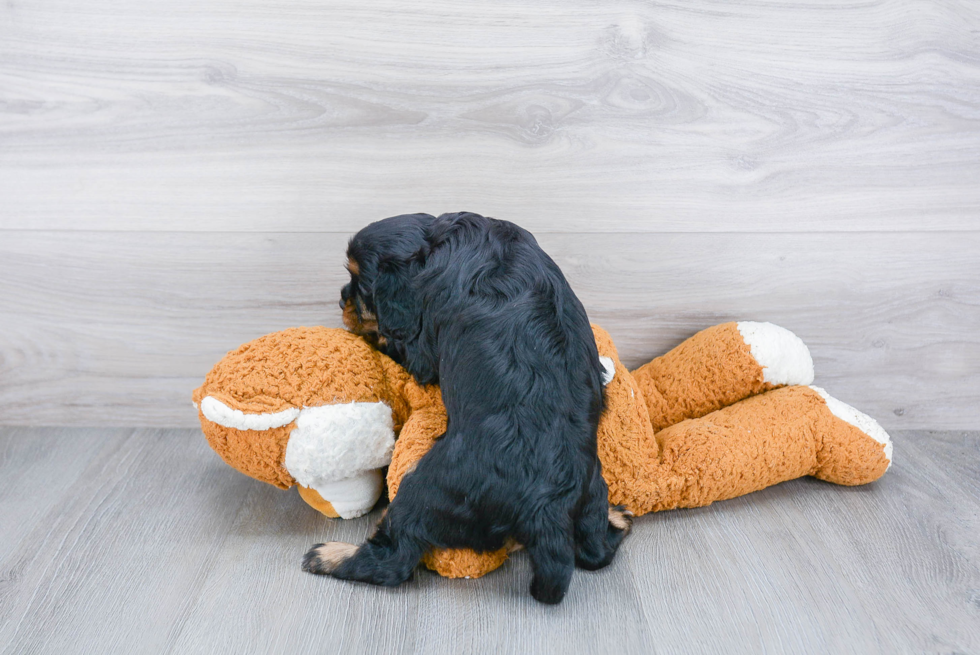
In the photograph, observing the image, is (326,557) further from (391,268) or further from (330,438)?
(391,268)

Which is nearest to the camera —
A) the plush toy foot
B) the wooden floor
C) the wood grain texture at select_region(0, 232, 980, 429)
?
the wooden floor

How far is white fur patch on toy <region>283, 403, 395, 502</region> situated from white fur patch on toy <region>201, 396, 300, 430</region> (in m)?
0.03

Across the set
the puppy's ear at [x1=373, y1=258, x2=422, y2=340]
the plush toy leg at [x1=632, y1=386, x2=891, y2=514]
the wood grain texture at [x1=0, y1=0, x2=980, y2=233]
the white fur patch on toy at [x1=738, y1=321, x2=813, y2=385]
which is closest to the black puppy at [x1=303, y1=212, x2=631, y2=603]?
the puppy's ear at [x1=373, y1=258, x2=422, y2=340]

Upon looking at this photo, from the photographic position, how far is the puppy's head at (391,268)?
4.43 feet

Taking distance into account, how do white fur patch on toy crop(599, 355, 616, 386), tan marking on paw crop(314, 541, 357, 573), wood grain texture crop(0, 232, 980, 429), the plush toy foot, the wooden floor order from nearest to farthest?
the wooden floor < tan marking on paw crop(314, 541, 357, 573) < white fur patch on toy crop(599, 355, 616, 386) < the plush toy foot < wood grain texture crop(0, 232, 980, 429)

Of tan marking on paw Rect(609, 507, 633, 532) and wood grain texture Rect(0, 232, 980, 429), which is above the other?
wood grain texture Rect(0, 232, 980, 429)

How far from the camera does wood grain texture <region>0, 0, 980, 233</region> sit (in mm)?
1609

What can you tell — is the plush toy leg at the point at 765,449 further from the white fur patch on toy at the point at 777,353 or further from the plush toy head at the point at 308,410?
the plush toy head at the point at 308,410

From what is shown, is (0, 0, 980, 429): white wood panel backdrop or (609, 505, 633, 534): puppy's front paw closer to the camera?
(609, 505, 633, 534): puppy's front paw

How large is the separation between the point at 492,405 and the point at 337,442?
0.36 meters

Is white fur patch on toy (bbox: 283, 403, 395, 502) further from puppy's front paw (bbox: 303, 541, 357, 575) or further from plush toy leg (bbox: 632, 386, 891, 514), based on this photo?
plush toy leg (bbox: 632, 386, 891, 514)

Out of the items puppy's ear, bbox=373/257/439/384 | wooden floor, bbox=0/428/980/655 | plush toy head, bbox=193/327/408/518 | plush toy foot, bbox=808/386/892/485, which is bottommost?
wooden floor, bbox=0/428/980/655

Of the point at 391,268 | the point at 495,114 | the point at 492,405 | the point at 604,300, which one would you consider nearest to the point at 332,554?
the point at 492,405

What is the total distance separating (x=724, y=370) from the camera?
163 cm
